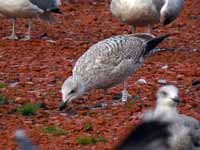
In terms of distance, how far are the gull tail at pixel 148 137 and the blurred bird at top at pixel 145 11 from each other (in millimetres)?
10219

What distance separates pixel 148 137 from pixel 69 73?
8.78 metres

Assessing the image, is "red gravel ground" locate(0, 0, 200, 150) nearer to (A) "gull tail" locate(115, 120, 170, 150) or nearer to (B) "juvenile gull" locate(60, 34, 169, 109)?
(B) "juvenile gull" locate(60, 34, 169, 109)

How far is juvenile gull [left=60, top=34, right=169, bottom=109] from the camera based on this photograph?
27.4 ft

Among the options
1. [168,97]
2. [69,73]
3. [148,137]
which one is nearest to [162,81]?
[69,73]

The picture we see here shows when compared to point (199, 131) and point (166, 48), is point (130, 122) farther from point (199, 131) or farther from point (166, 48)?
point (166, 48)

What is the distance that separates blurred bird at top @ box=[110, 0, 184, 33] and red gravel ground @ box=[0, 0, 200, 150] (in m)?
0.59

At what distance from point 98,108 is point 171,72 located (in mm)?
2397

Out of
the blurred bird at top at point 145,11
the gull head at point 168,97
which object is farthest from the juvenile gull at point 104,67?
the blurred bird at top at point 145,11

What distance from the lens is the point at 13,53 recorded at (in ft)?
40.3

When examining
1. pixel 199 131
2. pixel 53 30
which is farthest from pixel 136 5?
pixel 199 131

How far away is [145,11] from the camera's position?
12188mm

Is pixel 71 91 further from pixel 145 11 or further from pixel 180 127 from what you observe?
pixel 145 11

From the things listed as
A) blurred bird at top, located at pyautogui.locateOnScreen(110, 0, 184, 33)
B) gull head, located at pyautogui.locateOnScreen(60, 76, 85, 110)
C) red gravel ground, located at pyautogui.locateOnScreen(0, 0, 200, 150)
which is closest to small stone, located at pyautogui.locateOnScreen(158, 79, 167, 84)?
red gravel ground, located at pyautogui.locateOnScreen(0, 0, 200, 150)

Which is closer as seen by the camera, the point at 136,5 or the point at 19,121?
the point at 19,121
